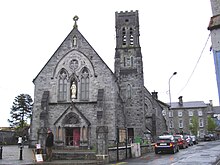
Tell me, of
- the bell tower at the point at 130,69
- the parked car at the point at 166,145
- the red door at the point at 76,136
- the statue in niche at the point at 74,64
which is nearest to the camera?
the parked car at the point at 166,145

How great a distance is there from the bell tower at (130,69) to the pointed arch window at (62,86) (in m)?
7.90

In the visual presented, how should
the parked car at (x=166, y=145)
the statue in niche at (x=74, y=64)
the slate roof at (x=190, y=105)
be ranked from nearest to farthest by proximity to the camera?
the parked car at (x=166, y=145), the statue in niche at (x=74, y=64), the slate roof at (x=190, y=105)

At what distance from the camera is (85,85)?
28828 millimetres

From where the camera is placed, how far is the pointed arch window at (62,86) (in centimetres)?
2881

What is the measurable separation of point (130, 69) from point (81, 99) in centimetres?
931

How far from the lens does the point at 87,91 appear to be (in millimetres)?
28594

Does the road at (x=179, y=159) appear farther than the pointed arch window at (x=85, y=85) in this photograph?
No

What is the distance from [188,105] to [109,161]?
2607 inches

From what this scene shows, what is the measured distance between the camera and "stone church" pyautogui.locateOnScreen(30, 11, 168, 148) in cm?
2695

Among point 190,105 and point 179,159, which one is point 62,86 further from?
point 190,105

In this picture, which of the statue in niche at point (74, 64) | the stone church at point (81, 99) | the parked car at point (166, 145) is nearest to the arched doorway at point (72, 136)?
the stone church at point (81, 99)

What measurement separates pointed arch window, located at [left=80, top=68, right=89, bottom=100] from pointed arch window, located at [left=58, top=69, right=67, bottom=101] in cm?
199

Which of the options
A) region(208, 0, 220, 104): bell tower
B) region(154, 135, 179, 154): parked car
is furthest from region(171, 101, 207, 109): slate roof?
region(208, 0, 220, 104): bell tower

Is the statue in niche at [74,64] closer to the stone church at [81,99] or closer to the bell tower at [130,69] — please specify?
the stone church at [81,99]
